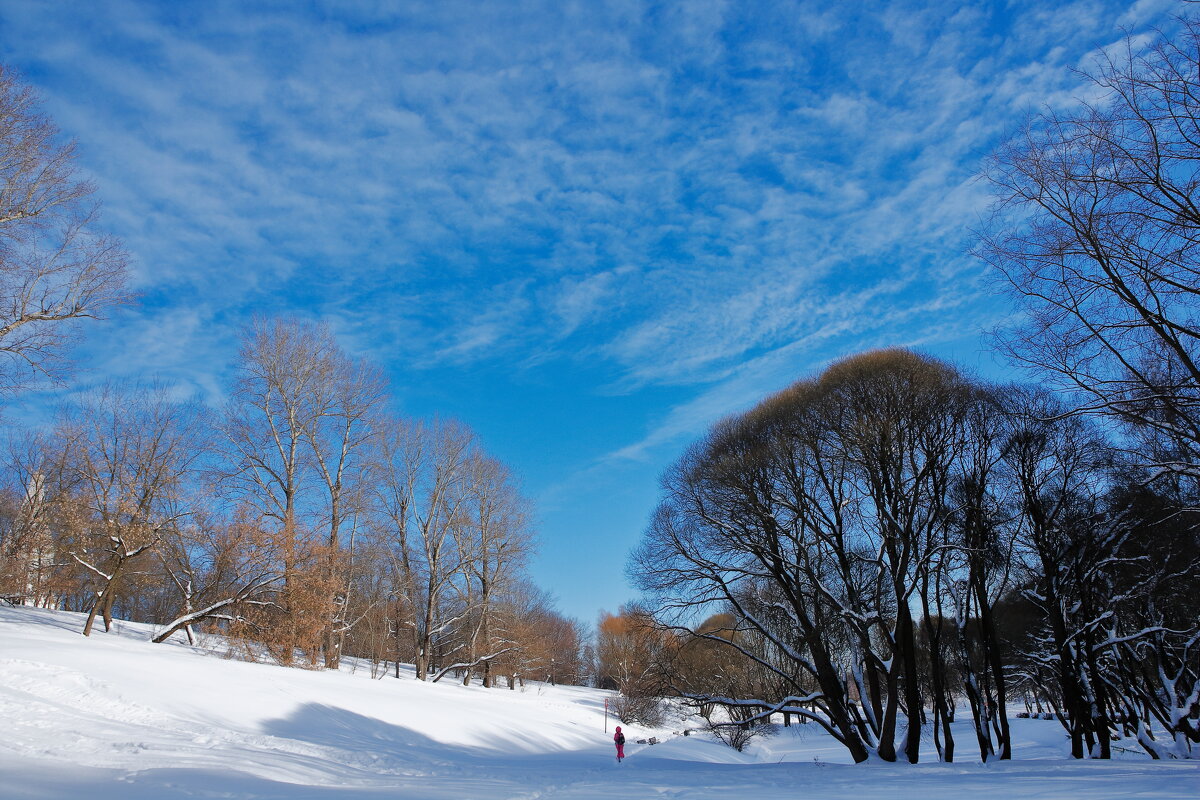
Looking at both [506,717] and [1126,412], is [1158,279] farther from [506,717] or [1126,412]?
[506,717]

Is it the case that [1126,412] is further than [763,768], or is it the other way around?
[763,768]

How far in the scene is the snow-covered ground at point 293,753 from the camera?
29.0 ft

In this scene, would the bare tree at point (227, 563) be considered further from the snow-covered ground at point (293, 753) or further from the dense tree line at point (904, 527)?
the dense tree line at point (904, 527)

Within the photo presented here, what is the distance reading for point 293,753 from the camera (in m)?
13.0

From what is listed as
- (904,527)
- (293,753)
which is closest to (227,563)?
(293,753)

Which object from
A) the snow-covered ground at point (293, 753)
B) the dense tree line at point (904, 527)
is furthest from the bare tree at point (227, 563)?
the dense tree line at point (904, 527)

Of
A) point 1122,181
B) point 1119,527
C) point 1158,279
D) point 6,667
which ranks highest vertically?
point 1122,181

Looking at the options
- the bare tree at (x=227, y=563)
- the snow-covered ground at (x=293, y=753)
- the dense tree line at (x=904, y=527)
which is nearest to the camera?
the snow-covered ground at (x=293, y=753)

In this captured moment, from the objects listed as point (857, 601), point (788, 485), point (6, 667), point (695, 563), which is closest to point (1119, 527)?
point (857, 601)

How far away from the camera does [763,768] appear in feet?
57.7

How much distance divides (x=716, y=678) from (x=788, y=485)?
65.5 ft

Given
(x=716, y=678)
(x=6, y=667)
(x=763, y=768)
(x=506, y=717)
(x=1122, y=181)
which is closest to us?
(x=1122, y=181)

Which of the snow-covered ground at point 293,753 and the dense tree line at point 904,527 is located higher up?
the dense tree line at point 904,527

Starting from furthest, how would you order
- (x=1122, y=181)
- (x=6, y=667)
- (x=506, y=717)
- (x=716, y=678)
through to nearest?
(x=716, y=678) → (x=506, y=717) → (x=6, y=667) → (x=1122, y=181)
